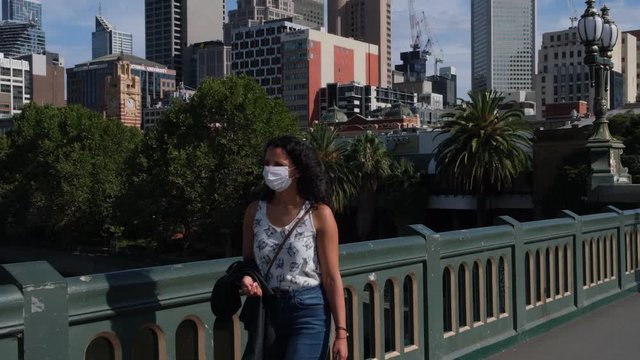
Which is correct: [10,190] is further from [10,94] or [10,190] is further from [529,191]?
[10,94]

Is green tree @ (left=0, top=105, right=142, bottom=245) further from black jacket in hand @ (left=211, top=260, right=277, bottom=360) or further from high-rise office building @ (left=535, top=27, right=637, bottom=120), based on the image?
high-rise office building @ (left=535, top=27, right=637, bottom=120)

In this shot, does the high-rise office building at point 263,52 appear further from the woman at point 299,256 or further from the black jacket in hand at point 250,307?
the black jacket in hand at point 250,307

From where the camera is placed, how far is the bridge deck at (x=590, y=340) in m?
6.52

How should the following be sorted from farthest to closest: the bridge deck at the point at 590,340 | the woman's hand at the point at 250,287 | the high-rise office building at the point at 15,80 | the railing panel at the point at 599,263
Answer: the high-rise office building at the point at 15,80 < the railing panel at the point at 599,263 < the bridge deck at the point at 590,340 < the woman's hand at the point at 250,287

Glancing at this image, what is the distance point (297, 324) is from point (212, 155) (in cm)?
4501

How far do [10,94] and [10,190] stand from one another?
119418 mm

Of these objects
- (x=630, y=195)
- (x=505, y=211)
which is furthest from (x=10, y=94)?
(x=630, y=195)

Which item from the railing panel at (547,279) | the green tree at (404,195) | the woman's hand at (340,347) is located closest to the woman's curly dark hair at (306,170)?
the woman's hand at (340,347)

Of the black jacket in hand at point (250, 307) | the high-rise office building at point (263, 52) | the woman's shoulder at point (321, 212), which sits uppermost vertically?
the high-rise office building at point (263, 52)

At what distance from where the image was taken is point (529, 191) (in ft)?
169

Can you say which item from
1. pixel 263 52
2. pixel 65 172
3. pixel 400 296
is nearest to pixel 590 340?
pixel 400 296

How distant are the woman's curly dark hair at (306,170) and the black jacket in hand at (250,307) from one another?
47 cm

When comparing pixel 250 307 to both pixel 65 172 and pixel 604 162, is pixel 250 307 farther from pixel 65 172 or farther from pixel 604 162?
pixel 65 172

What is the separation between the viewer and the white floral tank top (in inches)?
138
